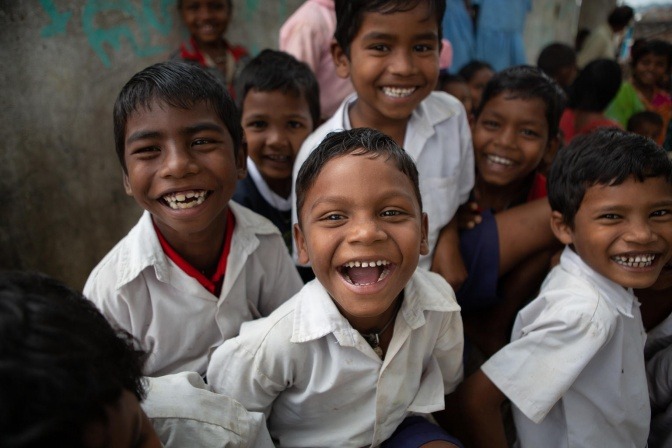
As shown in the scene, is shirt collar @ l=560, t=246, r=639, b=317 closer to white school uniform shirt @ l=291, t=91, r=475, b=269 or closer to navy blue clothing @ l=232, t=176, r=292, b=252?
white school uniform shirt @ l=291, t=91, r=475, b=269

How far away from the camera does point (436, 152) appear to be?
2098mm

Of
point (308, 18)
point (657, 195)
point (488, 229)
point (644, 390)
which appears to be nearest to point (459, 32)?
point (308, 18)

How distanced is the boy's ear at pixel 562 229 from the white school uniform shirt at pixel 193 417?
1.21 metres

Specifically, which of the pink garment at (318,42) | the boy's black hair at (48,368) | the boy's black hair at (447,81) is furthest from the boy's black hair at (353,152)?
the boy's black hair at (447,81)

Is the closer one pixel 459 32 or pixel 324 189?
pixel 324 189

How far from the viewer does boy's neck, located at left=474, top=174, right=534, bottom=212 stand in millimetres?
2531

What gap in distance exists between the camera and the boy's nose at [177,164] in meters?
1.51

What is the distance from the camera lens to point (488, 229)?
2186mm

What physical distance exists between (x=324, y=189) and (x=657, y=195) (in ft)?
3.44

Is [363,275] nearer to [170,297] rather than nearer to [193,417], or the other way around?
[193,417]

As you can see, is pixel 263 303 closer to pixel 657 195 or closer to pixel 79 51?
pixel 657 195

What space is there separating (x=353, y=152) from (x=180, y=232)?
69 cm

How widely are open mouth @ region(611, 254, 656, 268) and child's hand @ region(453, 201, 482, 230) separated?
0.67 m

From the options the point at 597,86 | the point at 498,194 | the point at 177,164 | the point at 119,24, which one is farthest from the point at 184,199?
the point at 597,86
